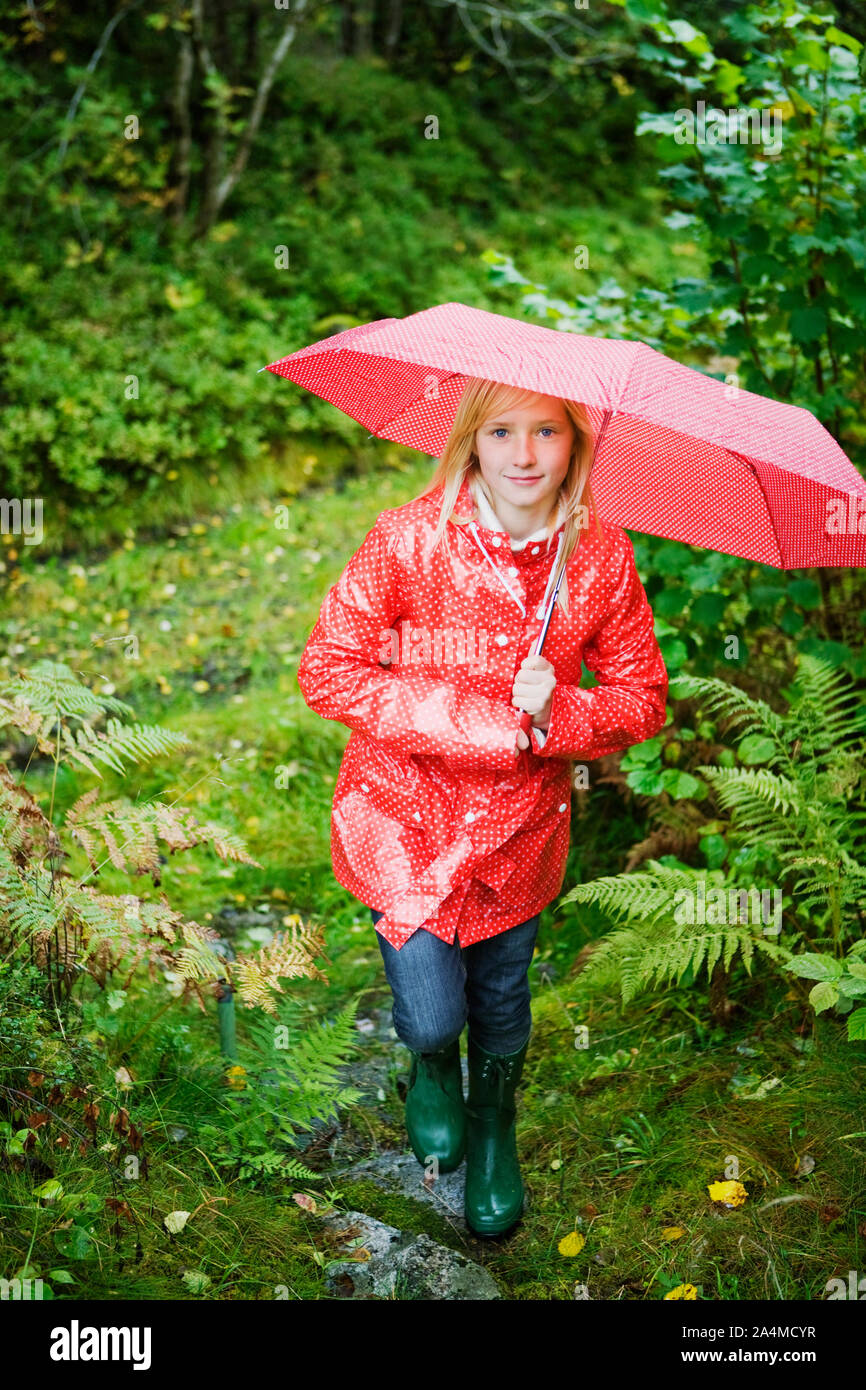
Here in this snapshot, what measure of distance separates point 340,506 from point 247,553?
37.0 inches

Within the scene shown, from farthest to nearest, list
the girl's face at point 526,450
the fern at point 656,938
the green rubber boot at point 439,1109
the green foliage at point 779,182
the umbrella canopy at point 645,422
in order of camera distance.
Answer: the green foliage at point 779,182 → the fern at point 656,938 → the green rubber boot at point 439,1109 → the girl's face at point 526,450 → the umbrella canopy at point 645,422

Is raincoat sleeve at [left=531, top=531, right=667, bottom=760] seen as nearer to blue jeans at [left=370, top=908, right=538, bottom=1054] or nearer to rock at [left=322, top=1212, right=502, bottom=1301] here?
blue jeans at [left=370, top=908, right=538, bottom=1054]

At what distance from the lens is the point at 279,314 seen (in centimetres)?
891

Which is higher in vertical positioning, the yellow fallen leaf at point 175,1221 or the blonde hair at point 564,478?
the blonde hair at point 564,478

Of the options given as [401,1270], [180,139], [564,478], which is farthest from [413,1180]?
[180,139]

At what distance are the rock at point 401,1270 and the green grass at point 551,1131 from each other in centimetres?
6

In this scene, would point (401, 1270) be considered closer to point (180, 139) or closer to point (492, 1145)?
point (492, 1145)

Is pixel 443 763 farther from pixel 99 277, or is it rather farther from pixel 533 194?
pixel 533 194

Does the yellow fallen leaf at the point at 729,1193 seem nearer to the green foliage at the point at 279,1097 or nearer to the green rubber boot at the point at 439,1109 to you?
the green rubber boot at the point at 439,1109

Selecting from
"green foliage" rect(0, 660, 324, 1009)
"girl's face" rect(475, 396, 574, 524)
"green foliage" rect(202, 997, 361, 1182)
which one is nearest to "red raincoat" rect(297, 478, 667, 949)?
"girl's face" rect(475, 396, 574, 524)

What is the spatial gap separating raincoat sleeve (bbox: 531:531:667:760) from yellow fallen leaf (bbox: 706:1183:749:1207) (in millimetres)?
1120

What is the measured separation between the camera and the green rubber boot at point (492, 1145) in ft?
9.34

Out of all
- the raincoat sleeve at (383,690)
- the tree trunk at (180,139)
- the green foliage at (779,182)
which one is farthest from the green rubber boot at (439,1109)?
the tree trunk at (180,139)

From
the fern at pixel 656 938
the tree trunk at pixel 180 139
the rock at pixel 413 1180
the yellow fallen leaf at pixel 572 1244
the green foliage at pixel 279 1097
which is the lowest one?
the yellow fallen leaf at pixel 572 1244
